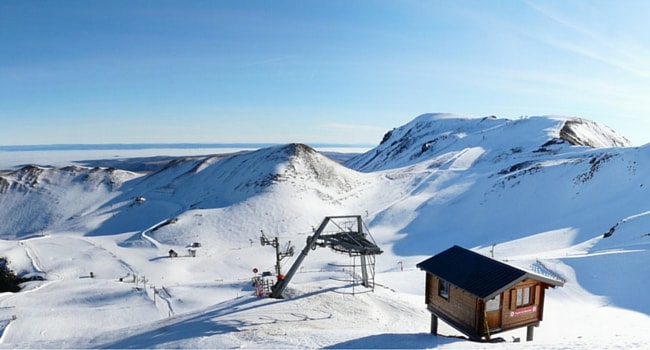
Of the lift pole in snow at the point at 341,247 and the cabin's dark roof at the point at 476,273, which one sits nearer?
the cabin's dark roof at the point at 476,273

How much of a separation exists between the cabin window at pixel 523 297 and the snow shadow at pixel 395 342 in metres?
3.38

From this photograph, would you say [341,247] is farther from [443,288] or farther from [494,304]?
[494,304]

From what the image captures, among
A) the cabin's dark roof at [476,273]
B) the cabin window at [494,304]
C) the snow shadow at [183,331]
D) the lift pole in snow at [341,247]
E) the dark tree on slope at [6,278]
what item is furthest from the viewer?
the dark tree on slope at [6,278]

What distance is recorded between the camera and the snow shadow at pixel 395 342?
16344 mm

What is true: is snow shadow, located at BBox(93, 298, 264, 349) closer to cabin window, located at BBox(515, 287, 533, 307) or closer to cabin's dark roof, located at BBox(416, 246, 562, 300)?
cabin's dark roof, located at BBox(416, 246, 562, 300)

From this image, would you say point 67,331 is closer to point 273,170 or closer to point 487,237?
point 487,237

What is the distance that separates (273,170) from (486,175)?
42237mm

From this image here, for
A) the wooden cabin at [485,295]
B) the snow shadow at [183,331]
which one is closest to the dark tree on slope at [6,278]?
the snow shadow at [183,331]

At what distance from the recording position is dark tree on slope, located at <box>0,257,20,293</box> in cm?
4319

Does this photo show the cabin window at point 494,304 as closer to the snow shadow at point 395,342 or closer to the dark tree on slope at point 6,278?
the snow shadow at point 395,342

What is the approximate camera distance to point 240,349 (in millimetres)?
16359

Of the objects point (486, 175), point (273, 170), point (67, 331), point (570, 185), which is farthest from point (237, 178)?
point (570, 185)

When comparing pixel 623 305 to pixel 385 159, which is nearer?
pixel 623 305

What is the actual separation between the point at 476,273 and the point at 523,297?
255 centimetres
